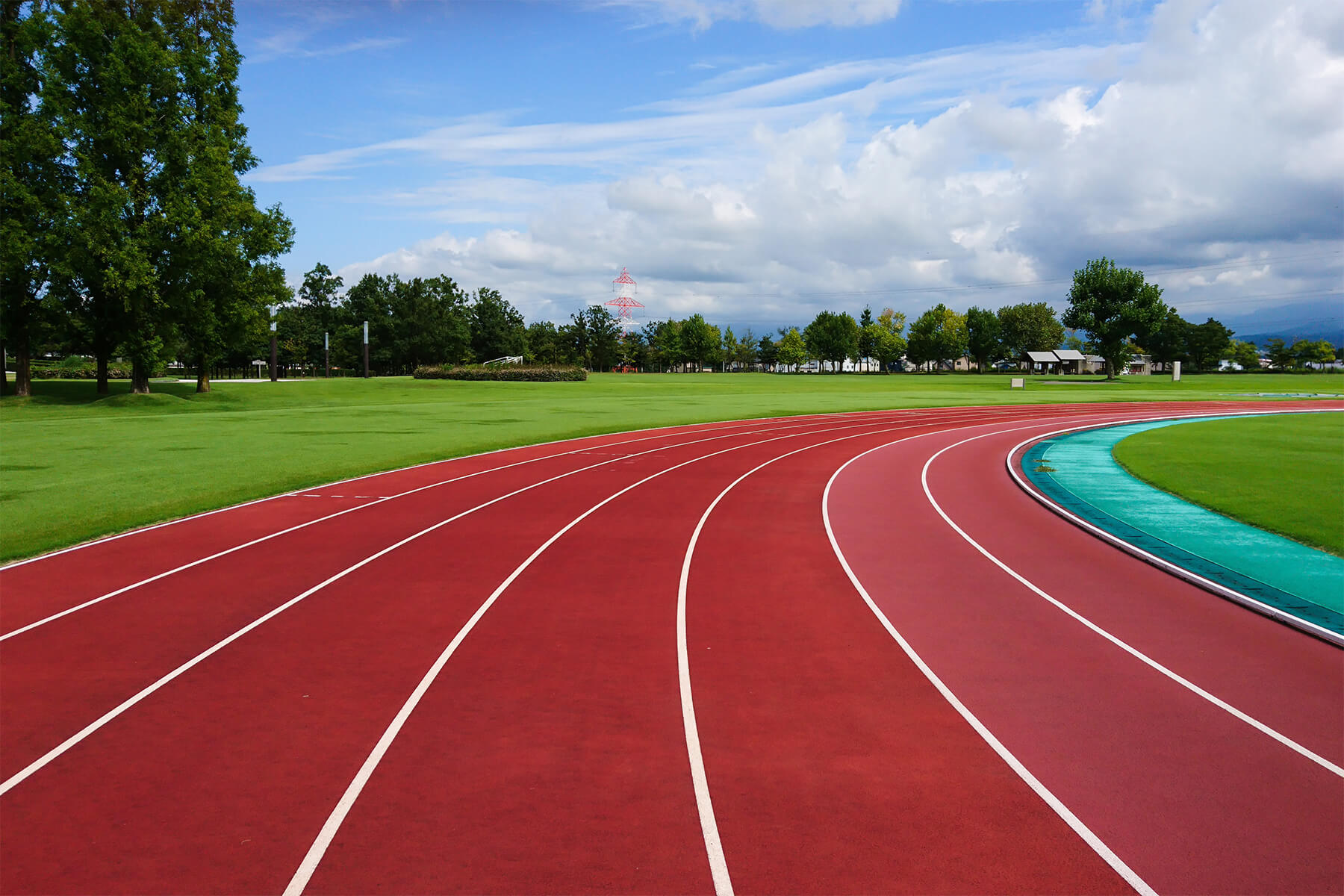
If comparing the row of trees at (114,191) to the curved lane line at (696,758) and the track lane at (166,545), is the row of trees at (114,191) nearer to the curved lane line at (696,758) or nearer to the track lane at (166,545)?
the track lane at (166,545)

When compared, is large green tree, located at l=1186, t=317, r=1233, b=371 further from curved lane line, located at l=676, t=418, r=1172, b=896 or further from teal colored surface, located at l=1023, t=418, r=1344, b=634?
curved lane line, located at l=676, t=418, r=1172, b=896

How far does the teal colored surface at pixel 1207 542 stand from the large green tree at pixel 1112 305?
66.8m

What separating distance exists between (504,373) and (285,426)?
41.9 meters

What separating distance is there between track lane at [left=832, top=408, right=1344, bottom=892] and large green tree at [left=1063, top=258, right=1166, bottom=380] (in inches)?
3055

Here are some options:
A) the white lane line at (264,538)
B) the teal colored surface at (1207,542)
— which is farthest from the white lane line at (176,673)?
the teal colored surface at (1207,542)

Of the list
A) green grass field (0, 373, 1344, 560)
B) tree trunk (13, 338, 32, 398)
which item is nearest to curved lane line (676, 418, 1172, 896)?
green grass field (0, 373, 1344, 560)

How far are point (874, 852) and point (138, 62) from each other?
47.4 metres

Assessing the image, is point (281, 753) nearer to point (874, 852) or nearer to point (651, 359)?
point (874, 852)

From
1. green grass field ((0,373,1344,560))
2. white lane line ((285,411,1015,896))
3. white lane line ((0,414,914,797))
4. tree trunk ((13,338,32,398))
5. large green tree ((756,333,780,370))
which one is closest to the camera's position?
white lane line ((285,411,1015,896))

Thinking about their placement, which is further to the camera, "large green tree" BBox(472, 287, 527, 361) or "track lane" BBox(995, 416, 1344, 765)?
"large green tree" BBox(472, 287, 527, 361)

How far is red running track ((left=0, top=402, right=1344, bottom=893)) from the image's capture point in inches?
172

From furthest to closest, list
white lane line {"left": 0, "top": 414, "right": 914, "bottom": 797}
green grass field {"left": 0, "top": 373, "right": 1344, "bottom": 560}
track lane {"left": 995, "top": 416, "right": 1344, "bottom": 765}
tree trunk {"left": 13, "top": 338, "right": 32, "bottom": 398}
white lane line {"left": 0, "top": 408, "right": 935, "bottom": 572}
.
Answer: tree trunk {"left": 13, "top": 338, "right": 32, "bottom": 398}, green grass field {"left": 0, "top": 373, "right": 1344, "bottom": 560}, white lane line {"left": 0, "top": 408, "right": 935, "bottom": 572}, track lane {"left": 995, "top": 416, "right": 1344, "bottom": 765}, white lane line {"left": 0, "top": 414, "right": 914, "bottom": 797}

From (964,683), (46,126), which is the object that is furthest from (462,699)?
(46,126)

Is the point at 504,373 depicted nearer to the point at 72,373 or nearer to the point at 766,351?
the point at 72,373
